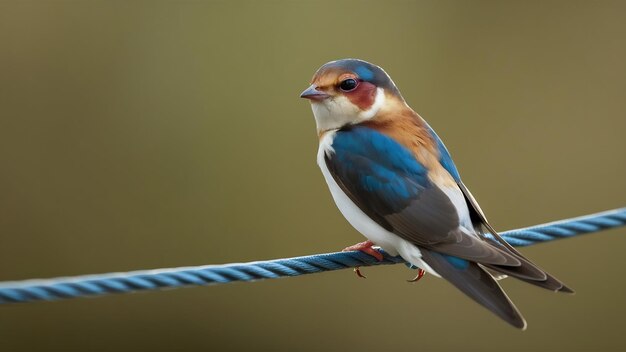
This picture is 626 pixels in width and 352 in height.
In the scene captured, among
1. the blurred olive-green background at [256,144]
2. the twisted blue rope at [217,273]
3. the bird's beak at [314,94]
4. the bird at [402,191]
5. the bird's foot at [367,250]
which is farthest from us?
the blurred olive-green background at [256,144]

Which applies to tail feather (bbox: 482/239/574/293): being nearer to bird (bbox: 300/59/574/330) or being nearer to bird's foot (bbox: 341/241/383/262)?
bird (bbox: 300/59/574/330)

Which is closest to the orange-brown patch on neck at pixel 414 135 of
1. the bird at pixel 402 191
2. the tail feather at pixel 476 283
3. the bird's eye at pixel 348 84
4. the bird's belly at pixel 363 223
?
the bird at pixel 402 191

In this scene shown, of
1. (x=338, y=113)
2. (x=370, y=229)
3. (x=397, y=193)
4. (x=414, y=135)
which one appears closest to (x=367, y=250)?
(x=370, y=229)

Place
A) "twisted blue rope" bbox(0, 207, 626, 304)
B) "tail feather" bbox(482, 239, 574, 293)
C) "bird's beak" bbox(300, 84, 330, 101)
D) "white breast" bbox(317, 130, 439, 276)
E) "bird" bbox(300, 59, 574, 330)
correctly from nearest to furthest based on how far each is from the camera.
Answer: "twisted blue rope" bbox(0, 207, 626, 304) < "tail feather" bbox(482, 239, 574, 293) < "bird" bbox(300, 59, 574, 330) < "white breast" bbox(317, 130, 439, 276) < "bird's beak" bbox(300, 84, 330, 101)

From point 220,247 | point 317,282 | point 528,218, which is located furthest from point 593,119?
point 220,247

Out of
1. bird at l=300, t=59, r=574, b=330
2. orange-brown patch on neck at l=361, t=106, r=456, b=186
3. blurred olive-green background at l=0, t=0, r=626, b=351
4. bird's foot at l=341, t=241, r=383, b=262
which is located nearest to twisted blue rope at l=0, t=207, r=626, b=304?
bird's foot at l=341, t=241, r=383, b=262

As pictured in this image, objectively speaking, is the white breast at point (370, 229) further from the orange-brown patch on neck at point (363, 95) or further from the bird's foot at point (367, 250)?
the orange-brown patch on neck at point (363, 95)

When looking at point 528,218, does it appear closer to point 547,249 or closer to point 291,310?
point 547,249
